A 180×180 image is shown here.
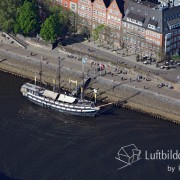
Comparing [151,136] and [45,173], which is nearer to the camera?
[45,173]

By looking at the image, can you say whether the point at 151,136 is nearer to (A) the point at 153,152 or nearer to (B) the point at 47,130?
(A) the point at 153,152

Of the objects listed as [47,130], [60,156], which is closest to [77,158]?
[60,156]

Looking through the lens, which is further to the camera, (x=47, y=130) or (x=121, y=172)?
(x=47, y=130)

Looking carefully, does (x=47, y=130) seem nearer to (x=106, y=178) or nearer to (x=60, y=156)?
(x=60, y=156)

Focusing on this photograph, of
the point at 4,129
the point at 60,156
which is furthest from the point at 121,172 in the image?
the point at 4,129

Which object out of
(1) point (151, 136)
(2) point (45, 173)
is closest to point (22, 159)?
(2) point (45, 173)

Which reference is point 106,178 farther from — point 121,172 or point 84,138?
point 84,138
